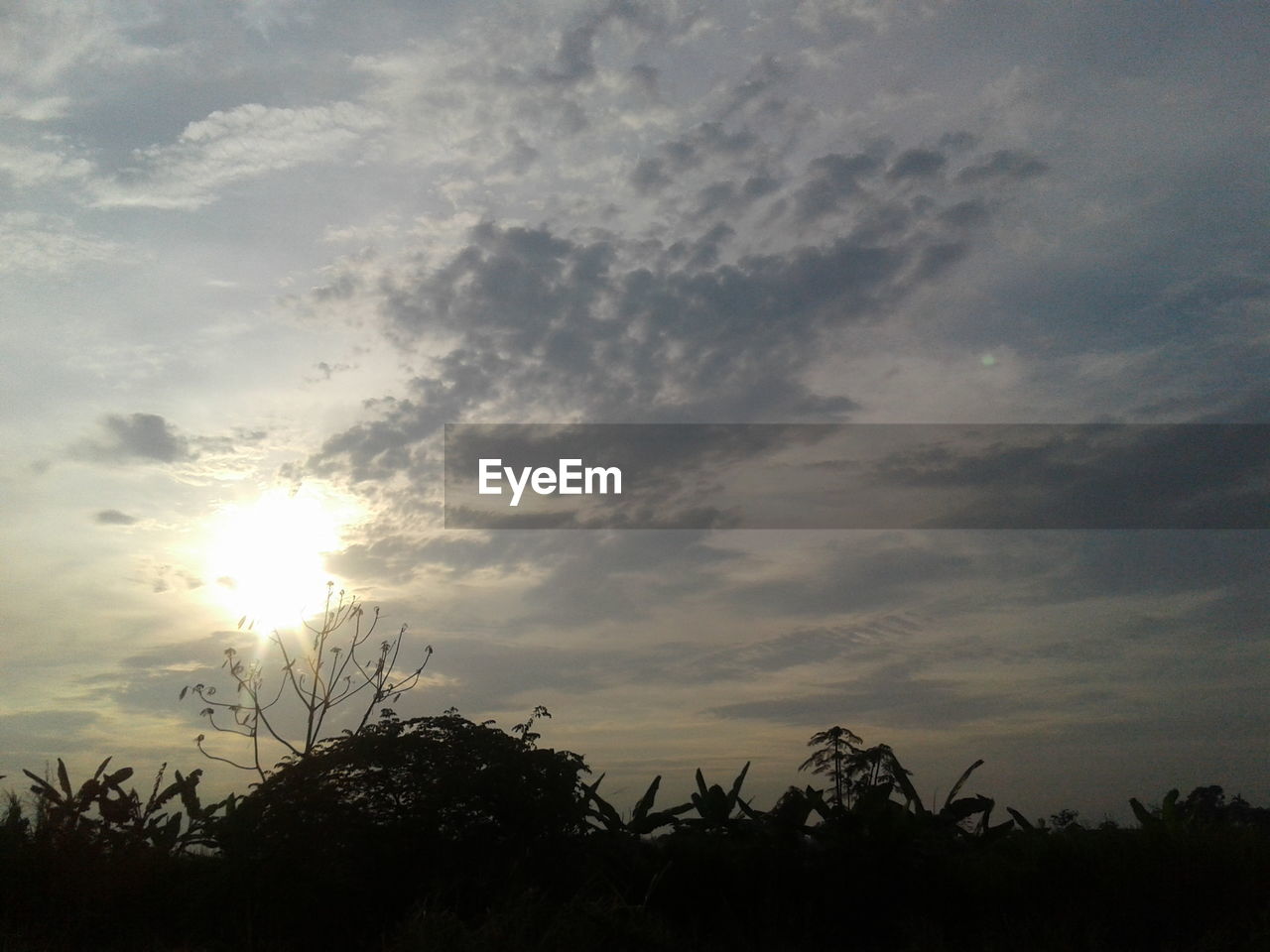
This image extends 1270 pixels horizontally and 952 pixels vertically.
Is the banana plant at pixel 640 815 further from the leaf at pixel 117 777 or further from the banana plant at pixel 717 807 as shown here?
the leaf at pixel 117 777

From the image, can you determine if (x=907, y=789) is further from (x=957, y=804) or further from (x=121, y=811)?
(x=121, y=811)

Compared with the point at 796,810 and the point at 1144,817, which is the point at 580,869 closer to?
the point at 796,810

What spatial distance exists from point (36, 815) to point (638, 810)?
9259mm

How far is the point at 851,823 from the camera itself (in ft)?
44.4

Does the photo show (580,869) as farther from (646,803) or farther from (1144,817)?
(1144,817)

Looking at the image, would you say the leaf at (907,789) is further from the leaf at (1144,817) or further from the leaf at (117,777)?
the leaf at (117,777)

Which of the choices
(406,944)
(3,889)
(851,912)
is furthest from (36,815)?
(851,912)

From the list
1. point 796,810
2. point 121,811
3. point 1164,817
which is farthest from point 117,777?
point 1164,817

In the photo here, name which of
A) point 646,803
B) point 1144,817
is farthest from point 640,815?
point 1144,817

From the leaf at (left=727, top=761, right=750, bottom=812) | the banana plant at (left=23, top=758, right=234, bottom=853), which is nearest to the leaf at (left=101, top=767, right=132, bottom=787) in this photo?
the banana plant at (left=23, top=758, right=234, bottom=853)

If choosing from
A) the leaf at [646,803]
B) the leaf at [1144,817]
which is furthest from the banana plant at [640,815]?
the leaf at [1144,817]

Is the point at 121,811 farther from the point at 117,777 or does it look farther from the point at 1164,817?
the point at 1164,817

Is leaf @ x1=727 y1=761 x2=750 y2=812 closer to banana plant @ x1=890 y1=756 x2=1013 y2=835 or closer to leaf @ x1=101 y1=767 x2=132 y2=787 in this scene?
banana plant @ x1=890 y1=756 x2=1013 y2=835

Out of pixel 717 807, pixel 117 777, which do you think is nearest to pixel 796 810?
pixel 717 807
